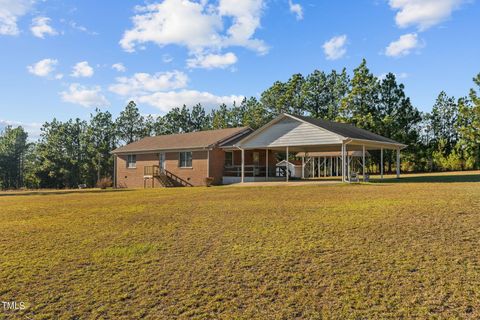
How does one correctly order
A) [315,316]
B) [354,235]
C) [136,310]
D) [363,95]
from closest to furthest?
[315,316]
[136,310]
[354,235]
[363,95]

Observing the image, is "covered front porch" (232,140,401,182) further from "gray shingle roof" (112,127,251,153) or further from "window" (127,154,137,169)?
"window" (127,154,137,169)

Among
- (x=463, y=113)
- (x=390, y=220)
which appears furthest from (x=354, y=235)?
(x=463, y=113)

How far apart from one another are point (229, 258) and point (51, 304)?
2.64 metres

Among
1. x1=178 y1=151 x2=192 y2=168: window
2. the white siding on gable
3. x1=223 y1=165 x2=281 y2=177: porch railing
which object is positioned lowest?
x1=223 y1=165 x2=281 y2=177: porch railing

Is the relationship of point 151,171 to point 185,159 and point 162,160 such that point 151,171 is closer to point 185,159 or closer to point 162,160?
point 162,160

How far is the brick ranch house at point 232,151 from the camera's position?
22.9 m

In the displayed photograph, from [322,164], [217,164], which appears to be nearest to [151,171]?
[217,164]

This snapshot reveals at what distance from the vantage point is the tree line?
4169cm

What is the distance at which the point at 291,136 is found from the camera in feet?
76.7

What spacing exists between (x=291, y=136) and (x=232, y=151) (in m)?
6.02

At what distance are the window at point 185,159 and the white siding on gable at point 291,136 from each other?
14.7 ft

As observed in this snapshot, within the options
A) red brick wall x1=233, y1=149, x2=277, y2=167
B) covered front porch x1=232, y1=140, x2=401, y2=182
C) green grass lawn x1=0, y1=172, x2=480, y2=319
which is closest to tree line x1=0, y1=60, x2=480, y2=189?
covered front porch x1=232, y1=140, x2=401, y2=182

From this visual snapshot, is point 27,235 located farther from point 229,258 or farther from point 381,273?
Answer: point 381,273

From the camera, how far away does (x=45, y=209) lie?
12.8 meters
